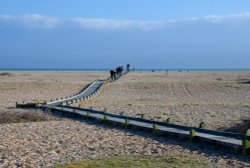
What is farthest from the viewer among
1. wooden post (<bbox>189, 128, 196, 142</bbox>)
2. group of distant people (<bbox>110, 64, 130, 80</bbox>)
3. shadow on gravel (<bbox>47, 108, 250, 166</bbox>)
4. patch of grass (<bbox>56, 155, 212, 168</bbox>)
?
group of distant people (<bbox>110, 64, 130, 80</bbox>)

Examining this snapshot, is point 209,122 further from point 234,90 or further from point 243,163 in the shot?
point 234,90

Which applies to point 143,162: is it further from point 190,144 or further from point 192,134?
point 192,134

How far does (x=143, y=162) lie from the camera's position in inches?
457

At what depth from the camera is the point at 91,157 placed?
1252cm

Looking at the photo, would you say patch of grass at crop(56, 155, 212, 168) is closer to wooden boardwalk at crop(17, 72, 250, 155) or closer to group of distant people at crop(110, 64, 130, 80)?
wooden boardwalk at crop(17, 72, 250, 155)

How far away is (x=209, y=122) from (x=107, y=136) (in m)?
5.30

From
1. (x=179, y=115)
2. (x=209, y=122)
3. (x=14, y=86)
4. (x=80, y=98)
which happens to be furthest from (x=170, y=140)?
(x=14, y=86)

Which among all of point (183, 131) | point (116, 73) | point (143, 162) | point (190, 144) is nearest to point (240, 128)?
point (183, 131)

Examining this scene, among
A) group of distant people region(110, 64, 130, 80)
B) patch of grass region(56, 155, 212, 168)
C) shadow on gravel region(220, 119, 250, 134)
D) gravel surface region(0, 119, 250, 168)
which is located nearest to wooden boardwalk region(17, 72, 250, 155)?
gravel surface region(0, 119, 250, 168)

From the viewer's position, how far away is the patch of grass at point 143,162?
11.2m

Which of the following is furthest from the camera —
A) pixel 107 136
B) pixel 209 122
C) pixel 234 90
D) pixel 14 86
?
pixel 14 86

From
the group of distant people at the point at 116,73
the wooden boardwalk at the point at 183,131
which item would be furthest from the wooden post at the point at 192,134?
the group of distant people at the point at 116,73

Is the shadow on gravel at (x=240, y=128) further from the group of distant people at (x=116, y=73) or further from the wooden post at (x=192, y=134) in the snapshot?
the group of distant people at (x=116, y=73)

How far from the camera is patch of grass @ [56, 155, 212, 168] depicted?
36.9ft
